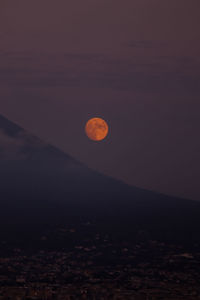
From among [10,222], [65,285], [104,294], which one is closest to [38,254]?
[65,285]

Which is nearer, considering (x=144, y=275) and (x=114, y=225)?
(x=144, y=275)

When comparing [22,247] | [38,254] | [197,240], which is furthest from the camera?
[197,240]

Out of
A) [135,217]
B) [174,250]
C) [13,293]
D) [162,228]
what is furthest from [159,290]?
[135,217]

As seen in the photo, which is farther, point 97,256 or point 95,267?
point 97,256

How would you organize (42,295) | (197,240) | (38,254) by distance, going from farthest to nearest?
(197,240) < (38,254) < (42,295)

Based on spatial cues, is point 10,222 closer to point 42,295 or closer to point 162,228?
point 162,228

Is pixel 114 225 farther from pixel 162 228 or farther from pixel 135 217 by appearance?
pixel 135 217
